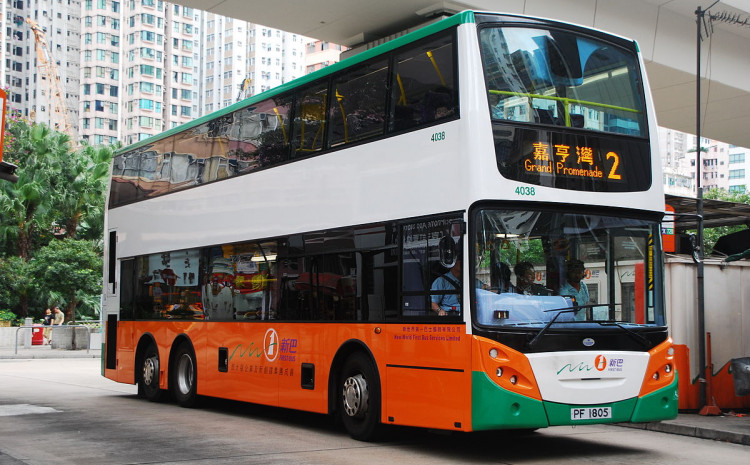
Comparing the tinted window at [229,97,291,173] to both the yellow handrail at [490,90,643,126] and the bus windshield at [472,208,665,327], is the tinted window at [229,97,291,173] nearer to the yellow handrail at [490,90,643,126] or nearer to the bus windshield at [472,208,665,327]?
the yellow handrail at [490,90,643,126]

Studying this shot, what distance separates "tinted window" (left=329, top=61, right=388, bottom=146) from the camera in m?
10.8

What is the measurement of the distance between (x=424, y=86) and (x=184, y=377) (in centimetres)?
765

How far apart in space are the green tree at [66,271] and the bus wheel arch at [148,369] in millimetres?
26779

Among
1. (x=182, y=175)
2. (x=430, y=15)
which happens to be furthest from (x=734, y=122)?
(x=182, y=175)

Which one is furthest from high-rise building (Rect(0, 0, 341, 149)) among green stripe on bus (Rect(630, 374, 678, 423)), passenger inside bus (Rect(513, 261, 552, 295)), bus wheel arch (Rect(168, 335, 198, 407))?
passenger inside bus (Rect(513, 261, 552, 295))

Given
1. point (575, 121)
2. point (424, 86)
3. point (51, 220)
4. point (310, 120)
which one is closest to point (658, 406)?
point (575, 121)

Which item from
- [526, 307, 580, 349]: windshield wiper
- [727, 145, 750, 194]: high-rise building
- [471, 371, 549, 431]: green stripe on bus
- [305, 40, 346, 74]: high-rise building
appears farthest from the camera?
[727, 145, 750, 194]: high-rise building

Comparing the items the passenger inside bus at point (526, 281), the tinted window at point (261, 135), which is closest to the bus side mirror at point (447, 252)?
the passenger inside bus at point (526, 281)

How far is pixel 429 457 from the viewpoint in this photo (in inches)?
379

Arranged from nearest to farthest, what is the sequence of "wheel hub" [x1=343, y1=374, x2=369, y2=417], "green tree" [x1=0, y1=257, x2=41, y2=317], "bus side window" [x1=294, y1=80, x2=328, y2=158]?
"wheel hub" [x1=343, y1=374, x2=369, y2=417]
"bus side window" [x1=294, y1=80, x2=328, y2=158]
"green tree" [x1=0, y1=257, x2=41, y2=317]

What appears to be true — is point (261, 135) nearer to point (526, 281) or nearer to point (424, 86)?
point (424, 86)

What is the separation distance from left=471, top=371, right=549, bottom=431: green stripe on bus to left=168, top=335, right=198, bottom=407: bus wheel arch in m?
7.02

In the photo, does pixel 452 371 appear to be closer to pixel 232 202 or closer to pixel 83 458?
pixel 83 458

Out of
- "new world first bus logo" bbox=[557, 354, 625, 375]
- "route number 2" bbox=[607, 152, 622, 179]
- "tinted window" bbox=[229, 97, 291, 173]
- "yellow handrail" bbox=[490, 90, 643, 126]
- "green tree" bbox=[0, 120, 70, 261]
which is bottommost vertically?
"new world first bus logo" bbox=[557, 354, 625, 375]
